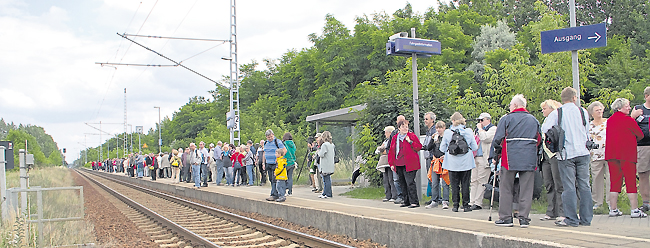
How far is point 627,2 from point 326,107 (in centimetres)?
2648

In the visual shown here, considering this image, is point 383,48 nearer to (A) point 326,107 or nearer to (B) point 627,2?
(A) point 326,107

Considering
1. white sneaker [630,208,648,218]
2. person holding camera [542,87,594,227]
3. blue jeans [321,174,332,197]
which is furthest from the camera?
blue jeans [321,174,332,197]

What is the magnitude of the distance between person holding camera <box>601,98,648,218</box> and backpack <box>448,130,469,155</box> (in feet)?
6.96

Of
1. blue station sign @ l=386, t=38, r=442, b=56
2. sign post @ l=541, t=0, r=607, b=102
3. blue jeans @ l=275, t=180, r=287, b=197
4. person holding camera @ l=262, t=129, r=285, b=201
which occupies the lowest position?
blue jeans @ l=275, t=180, r=287, b=197

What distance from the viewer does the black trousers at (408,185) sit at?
10.3 m

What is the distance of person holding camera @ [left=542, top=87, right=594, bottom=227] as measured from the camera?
695cm

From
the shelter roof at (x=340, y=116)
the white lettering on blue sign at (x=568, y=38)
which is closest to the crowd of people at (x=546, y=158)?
the white lettering on blue sign at (x=568, y=38)

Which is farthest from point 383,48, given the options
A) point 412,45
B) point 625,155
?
point 625,155

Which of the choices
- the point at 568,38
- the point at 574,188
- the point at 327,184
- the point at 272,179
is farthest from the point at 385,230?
the point at 272,179

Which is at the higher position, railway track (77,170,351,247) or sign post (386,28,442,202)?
sign post (386,28,442,202)

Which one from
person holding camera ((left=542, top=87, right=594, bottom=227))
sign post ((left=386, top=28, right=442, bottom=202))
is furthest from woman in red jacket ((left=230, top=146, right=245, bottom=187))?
person holding camera ((left=542, top=87, right=594, bottom=227))

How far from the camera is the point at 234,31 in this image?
91.8 ft

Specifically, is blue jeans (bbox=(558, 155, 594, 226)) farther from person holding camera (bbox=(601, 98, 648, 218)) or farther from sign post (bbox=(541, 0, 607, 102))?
sign post (bbox=(541, 0, 607, 102))

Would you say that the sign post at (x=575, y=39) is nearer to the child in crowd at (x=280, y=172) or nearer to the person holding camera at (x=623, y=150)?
the person holding camera at (x=623, y=150)
